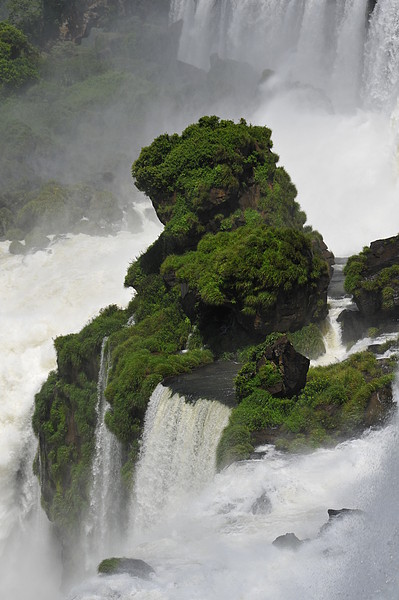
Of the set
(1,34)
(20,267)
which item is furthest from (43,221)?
(1,34)

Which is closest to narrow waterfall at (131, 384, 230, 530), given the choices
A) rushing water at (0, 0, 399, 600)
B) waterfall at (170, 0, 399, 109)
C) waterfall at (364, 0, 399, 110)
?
rushing water at (0, 0, 399, 600)

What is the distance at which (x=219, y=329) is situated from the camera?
19781 millimetres

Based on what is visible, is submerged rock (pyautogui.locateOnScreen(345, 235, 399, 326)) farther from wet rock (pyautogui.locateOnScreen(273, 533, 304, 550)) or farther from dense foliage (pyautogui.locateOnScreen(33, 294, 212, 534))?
wet rock (pyautogui.locateOnScreen(273, 533, 304, 550))

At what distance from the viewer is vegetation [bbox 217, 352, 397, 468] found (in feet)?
47.5

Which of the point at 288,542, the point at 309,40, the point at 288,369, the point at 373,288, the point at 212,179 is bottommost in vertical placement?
the point at 288,542

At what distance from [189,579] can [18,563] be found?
13.6m

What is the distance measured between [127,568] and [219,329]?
9.01m

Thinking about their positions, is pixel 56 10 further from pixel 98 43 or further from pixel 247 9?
pixel 247 9

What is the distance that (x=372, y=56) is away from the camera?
3219cm

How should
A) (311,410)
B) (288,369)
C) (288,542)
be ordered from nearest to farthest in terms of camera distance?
(288,542), (311,410), (288,369)

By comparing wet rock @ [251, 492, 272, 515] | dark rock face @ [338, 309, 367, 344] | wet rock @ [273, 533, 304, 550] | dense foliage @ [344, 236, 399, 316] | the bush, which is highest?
the bush

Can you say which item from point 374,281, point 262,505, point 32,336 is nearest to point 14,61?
point 32,336

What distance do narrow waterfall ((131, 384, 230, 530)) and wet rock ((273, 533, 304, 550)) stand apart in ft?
11.6

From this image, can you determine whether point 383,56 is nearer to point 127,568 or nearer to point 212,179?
point 212,179
